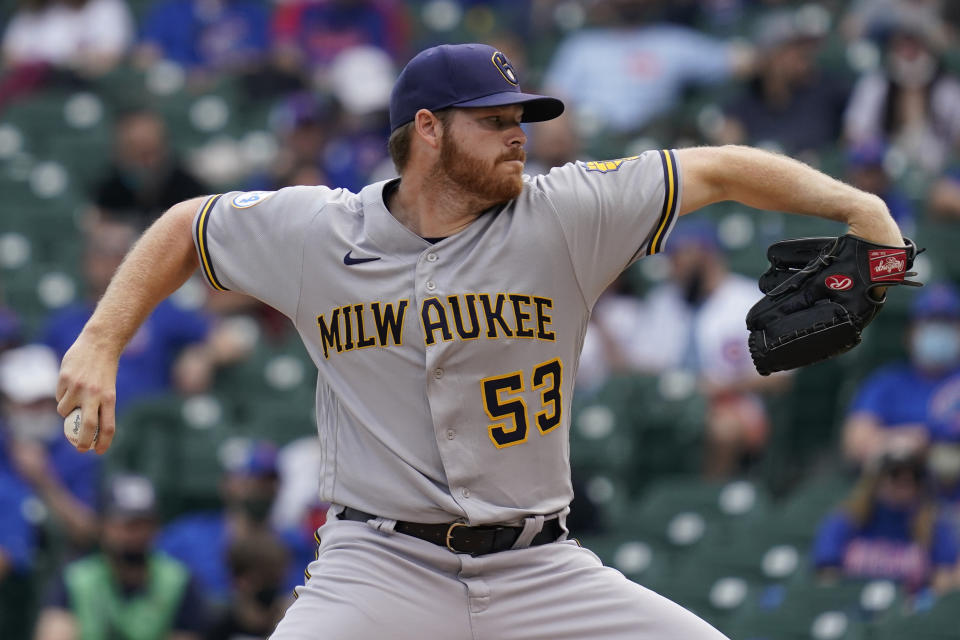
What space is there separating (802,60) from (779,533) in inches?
146

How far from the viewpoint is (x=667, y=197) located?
3.67 meters

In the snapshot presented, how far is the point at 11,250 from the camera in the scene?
9.50 m

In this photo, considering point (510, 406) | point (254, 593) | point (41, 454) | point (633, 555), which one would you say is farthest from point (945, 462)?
point (41, 454)

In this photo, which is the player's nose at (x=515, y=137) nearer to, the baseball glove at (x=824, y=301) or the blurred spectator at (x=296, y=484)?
the baseball glove at (x=824, y=301)

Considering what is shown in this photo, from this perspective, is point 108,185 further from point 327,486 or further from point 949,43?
point 327,486

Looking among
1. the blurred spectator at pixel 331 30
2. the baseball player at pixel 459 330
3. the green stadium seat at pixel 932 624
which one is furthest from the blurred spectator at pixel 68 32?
the baseball player at pixel 459 330

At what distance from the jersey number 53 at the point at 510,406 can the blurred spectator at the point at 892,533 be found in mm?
2843

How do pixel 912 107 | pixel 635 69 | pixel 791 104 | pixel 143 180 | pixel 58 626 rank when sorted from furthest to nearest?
pixel 635 69
pixel 143 180
pixel 791 104
pixel 912 107
pixel 58 626

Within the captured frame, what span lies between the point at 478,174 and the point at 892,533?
3.23 meters

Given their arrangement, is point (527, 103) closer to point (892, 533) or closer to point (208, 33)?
point (892, 533)

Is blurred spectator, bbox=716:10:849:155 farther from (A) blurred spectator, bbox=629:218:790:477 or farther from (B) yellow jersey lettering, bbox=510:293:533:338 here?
(B) yellow jersey lettering, bbox=510:293:533:338

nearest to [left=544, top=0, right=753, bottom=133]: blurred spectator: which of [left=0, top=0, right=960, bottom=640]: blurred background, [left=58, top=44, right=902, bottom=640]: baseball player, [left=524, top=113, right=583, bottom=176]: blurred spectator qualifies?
[left=0, top=0, right=960, bottom=640]: blurred background

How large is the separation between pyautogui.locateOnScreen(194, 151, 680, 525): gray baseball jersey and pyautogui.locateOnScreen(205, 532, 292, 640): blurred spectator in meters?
2.77

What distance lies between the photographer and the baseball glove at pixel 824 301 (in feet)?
11.4
